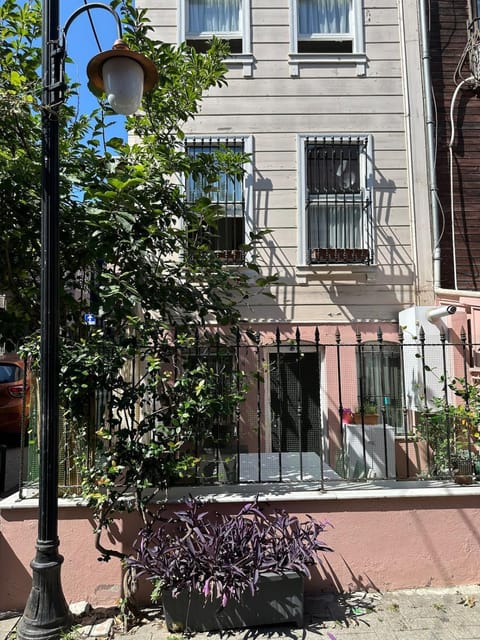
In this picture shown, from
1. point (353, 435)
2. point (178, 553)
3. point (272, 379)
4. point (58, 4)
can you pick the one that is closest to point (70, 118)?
point (58, 4)

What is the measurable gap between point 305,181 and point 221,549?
5.76 m

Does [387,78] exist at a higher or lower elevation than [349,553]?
higher

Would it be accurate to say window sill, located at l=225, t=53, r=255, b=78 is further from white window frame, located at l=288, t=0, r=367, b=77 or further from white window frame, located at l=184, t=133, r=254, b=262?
white window frame, located at l=184, t=133, r=254, b=262

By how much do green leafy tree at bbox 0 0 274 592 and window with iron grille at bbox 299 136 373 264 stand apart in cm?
285

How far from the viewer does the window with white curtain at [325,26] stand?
8.09m

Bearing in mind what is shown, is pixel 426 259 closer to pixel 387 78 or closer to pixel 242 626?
pixel 387 78

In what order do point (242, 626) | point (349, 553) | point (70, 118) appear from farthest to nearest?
point (70, 118), point (349, 553), point (242, 626)

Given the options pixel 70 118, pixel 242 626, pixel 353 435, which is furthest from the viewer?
pixel 353 435

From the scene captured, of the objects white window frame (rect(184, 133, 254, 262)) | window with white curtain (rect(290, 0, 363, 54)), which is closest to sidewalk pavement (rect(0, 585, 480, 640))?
white window frame (rect(184, 133, 254, 262))

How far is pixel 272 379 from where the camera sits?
25.5 ft

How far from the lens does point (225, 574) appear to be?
355 cm

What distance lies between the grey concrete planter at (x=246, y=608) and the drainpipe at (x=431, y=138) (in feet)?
17.4

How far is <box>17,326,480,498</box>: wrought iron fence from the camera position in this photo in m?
4.56

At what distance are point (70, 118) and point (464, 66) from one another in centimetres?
640
